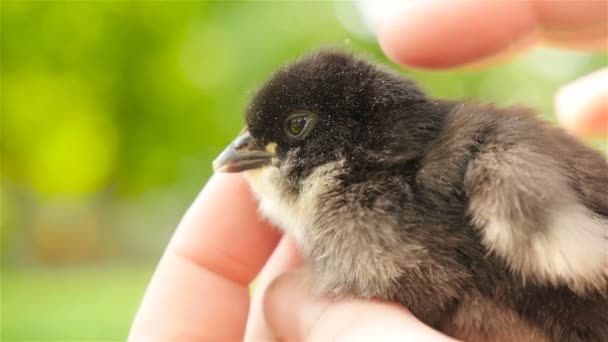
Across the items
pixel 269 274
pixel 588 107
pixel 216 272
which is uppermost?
pixel 216 272

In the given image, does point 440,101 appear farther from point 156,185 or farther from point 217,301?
point 156,185

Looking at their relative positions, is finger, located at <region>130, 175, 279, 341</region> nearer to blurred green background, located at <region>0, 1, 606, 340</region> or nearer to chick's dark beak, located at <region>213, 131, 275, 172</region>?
chick's dark beak, located at <region>213, 131, 275, 172</region>

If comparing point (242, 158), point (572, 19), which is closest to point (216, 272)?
point (242, 158)

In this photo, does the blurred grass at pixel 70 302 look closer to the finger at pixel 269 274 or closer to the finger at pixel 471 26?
the finger at pixel 269 274

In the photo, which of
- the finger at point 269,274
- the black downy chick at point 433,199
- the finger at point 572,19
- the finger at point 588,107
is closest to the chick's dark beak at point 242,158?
the black downy chick at point 433,199

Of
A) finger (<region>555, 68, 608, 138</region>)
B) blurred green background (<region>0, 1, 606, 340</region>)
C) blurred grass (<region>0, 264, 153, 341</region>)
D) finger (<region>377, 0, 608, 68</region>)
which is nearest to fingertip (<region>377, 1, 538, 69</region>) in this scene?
finger (<region>377, 0, 608, 68</region>)

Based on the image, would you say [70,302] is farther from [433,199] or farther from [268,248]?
[433,199]
